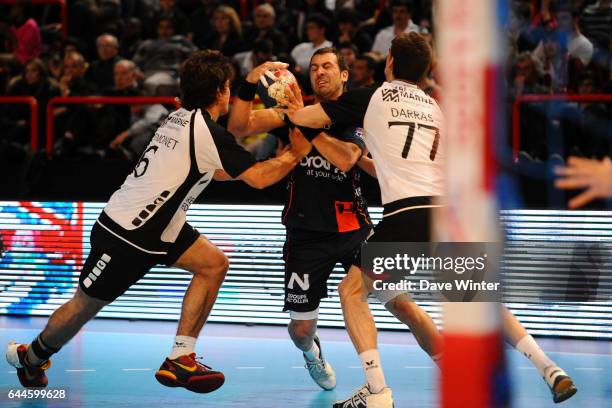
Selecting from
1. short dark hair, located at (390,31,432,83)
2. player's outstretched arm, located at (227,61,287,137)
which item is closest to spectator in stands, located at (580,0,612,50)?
player's outstretched arm, located at (227,61,287,137)

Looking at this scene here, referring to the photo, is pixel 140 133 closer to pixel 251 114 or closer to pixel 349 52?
pixel 349 52

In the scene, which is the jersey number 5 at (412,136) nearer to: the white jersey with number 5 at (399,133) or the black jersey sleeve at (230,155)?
the white jersey with number 5 at (399,133)

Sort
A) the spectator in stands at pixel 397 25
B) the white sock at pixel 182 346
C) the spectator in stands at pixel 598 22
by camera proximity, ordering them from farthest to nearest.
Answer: the spectator in stands at pixel 397 25, the spectator in stands at pixel 598 22, the white sock at pixel 182 346

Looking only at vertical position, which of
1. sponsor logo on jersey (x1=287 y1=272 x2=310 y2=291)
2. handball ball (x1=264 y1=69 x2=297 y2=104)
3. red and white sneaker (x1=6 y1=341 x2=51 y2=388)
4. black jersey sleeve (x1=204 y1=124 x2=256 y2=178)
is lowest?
red and white sneaker (x1=6 y1=341 x2=51 y2=388)

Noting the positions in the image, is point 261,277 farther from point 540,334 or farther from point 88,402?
point 88,402

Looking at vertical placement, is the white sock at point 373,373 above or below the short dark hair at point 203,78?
below

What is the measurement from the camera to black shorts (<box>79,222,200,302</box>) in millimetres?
6730

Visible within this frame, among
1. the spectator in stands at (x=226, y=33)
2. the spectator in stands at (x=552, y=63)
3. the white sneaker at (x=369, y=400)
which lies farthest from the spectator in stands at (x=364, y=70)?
the white sneaker at (x=369, y=400)

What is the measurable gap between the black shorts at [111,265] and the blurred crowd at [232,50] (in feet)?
10.8

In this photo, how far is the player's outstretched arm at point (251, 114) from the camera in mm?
7098

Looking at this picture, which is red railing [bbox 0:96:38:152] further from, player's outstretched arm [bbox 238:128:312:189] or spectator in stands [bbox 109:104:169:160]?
player's outstretched arm [bbox 238:128:312:189]

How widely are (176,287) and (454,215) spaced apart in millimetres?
7796

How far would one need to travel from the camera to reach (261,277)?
10.9 metres

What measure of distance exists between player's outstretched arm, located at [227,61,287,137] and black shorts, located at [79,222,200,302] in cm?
111
